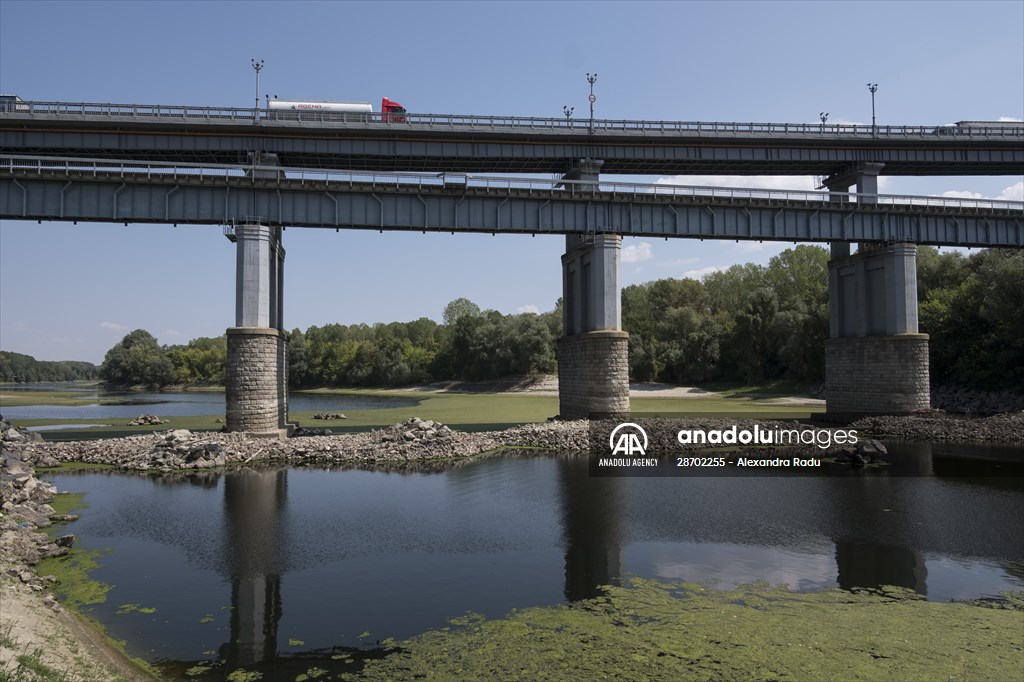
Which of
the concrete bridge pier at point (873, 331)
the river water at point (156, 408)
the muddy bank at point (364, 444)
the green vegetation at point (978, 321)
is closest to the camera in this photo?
the muddy bank at point (364, 444)

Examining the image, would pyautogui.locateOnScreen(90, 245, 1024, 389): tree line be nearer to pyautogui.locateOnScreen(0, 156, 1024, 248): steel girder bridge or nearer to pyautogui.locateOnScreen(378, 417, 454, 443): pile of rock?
pyautogui.locateOnScreen(0, 156, 1024, 248): steel girder bridge

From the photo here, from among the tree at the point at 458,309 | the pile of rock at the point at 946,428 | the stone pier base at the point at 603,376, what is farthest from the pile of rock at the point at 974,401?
the tree at the point at 458,309

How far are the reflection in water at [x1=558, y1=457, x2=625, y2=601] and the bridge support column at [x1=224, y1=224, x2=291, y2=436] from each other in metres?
20.4

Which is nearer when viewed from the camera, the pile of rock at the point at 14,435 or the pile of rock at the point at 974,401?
the pile of rock at the point at 14,435

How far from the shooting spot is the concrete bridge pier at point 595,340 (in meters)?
Result: 45.7

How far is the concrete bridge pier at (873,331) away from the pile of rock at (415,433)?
3608 cm

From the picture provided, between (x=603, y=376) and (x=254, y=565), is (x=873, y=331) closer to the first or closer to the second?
(x=603, y=376)

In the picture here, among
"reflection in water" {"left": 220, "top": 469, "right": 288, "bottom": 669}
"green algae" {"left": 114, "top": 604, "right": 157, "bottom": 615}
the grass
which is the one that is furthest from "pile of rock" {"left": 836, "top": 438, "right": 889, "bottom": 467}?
"green algae" {"left": 114, "top": 604, "right": 157, "bottom": 615}

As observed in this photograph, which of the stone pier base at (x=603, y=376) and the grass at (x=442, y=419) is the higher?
the stone pier base at (x=603, y=376)

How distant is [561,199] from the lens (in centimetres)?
4788

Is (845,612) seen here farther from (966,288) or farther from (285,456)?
(966,288)

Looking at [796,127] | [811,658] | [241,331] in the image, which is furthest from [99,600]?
[796,127]

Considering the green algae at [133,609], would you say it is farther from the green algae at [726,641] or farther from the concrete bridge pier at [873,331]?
the concrete bridge pier at [873,331]

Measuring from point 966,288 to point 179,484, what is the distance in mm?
75202
